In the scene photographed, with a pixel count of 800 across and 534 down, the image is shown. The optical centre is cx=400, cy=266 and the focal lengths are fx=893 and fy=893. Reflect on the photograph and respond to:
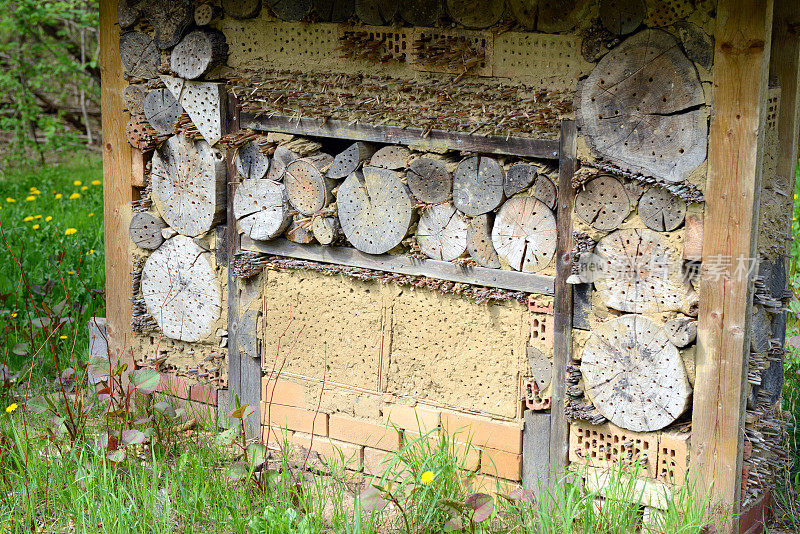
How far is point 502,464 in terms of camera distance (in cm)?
409

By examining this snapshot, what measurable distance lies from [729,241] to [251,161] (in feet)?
7.59

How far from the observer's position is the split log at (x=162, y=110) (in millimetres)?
4625

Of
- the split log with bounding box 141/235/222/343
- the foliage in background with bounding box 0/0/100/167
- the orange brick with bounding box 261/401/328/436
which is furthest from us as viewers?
the foliage in background with bounding box 0/0/100/167

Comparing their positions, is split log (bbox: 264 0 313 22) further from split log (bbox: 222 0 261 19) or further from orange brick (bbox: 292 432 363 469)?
orange brick (bbox: 292 432 363 469)

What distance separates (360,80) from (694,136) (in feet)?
5.03

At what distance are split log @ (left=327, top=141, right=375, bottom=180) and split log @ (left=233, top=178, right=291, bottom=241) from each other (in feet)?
0.99

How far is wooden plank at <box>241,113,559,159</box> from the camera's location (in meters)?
3.76

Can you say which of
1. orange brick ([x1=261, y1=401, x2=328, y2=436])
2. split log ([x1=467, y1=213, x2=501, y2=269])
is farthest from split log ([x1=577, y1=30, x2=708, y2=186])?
orange brick ([x1=261, y1=401, x2=328, y2=436])

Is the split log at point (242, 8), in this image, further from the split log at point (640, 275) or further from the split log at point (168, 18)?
the split log at point (640, 275)

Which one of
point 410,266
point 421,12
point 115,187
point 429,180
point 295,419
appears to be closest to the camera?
point 421,12

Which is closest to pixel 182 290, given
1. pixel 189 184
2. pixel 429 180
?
pixel 189 184

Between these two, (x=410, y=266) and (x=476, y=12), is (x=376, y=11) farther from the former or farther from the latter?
(x=410, y=266)

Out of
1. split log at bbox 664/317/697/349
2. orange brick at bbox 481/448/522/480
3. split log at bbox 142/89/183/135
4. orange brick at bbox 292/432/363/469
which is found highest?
split log at bbox 142/89/183/135

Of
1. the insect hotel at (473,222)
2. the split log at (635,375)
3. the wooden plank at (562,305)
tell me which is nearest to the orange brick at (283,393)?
the insect hotel at (473,222)
